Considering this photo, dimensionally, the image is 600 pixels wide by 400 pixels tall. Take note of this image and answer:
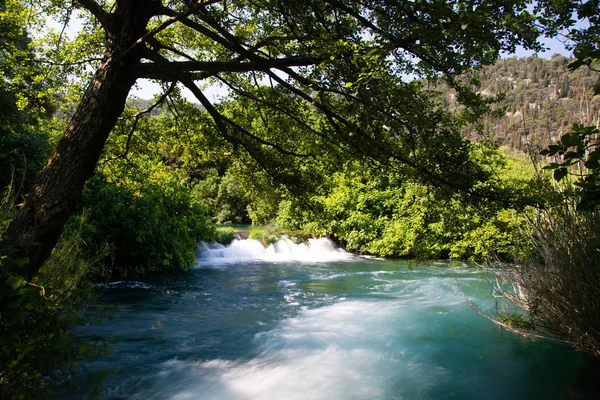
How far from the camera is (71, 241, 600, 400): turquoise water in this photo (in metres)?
5.28

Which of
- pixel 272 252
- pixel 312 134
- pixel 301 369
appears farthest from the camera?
pixel 272 252

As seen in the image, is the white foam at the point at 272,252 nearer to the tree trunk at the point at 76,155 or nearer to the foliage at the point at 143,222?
the foliage at the point at 143,222

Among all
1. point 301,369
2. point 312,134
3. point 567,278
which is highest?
point 312,134

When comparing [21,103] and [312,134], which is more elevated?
[21,103]

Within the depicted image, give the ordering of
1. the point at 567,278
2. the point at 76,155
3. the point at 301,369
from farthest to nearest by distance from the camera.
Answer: the point at 301,369
the point at 567,278
the point at 76,155

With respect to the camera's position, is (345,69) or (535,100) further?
(535,100)

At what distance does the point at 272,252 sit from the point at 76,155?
1444 centimetres

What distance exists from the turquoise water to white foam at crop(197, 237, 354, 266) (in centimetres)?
455

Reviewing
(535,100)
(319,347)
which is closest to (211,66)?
(319,347)

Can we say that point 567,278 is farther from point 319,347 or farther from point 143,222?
point 143,222

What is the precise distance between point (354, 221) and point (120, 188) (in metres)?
10.5

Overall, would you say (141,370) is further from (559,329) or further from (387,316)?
(559,329)

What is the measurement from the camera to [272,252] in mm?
17922

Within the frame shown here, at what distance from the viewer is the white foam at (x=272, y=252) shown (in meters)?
16.1
